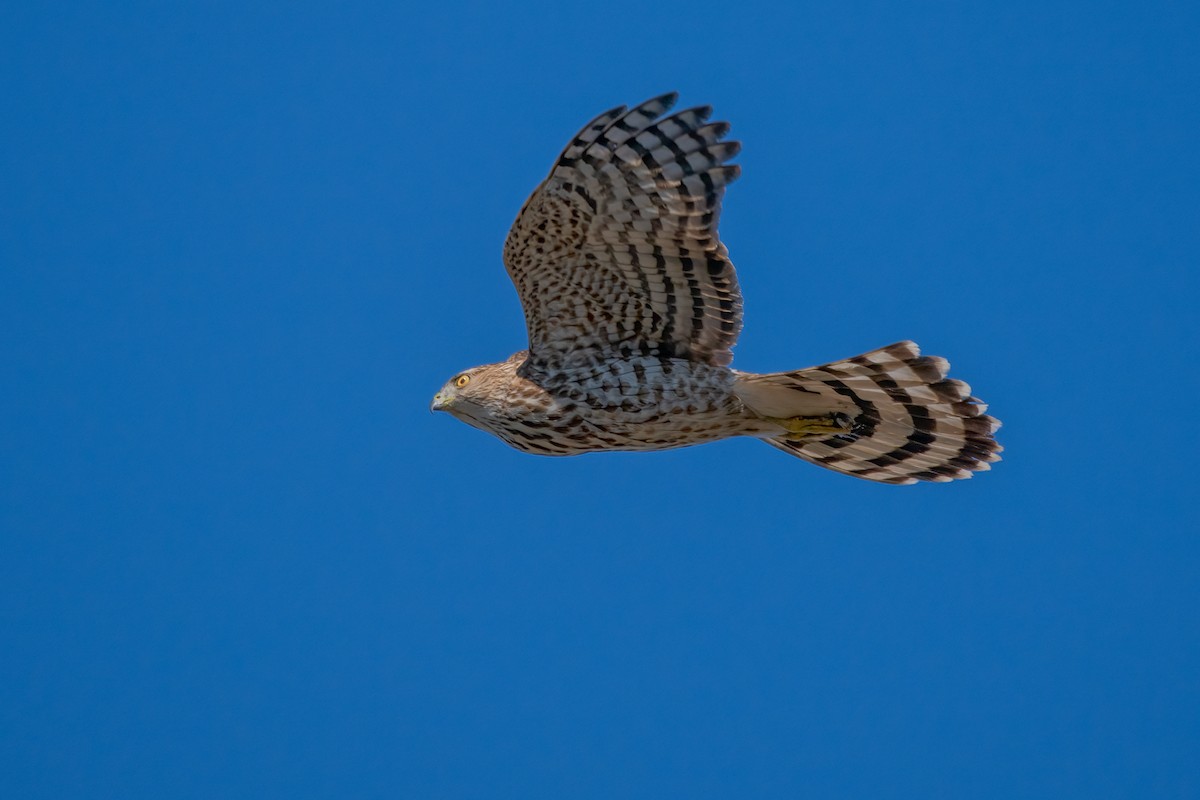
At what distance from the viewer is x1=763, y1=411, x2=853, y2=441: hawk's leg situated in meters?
7.15

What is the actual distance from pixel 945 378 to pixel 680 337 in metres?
1.39

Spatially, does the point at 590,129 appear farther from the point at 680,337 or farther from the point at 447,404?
the point at 447,404

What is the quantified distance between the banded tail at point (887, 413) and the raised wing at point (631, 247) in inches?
15.7

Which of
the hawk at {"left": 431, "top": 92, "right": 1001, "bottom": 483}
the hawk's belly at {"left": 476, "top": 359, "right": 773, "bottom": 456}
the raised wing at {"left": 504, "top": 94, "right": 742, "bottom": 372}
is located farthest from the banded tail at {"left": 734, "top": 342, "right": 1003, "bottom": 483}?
the raised wing at {"left": 504, "top": 94, "right": 742, "bottom": 372}

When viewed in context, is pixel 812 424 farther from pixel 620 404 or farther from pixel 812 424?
pixel 620 404

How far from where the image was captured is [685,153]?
6.30 metres

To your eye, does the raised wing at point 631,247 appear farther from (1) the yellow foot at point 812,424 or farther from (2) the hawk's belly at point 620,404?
(1) the yellow foot at point 812,424

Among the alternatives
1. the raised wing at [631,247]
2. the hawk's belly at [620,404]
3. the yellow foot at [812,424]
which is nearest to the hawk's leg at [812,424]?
the yellow foot at [812,424]

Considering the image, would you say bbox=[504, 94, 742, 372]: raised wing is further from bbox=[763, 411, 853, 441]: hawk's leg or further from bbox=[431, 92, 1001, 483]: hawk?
bbox=[763, 411, 853, 441]: hawk's leg

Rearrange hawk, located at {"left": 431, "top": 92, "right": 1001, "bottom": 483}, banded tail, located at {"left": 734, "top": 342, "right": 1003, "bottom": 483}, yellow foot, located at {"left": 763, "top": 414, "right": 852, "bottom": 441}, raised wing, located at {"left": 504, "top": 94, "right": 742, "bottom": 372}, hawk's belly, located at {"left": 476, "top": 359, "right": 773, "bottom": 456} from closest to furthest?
raised wing, located at {"left": 504, "top": 94, "right": 742, "bottom": 372} → hawk, located at {"left": 431, "top": 92, "right": 1001, "bottom": 483} → banded tail, located at {"left": 734, "top": 342, "right": 1003, "bottom": 483} → hawk's belly, located at {"left": 476, "top": 359, "right": 773, "bottom": 456} → yellow foot, located at {"left": 763, "top": 414, "right": 852, "bottom": 441}

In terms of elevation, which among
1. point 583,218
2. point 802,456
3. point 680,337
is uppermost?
point 583,218

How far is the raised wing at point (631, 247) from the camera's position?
6.28 m

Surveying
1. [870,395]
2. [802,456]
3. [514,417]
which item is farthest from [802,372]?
[514,417]

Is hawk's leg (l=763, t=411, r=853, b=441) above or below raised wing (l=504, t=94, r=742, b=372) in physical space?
below
